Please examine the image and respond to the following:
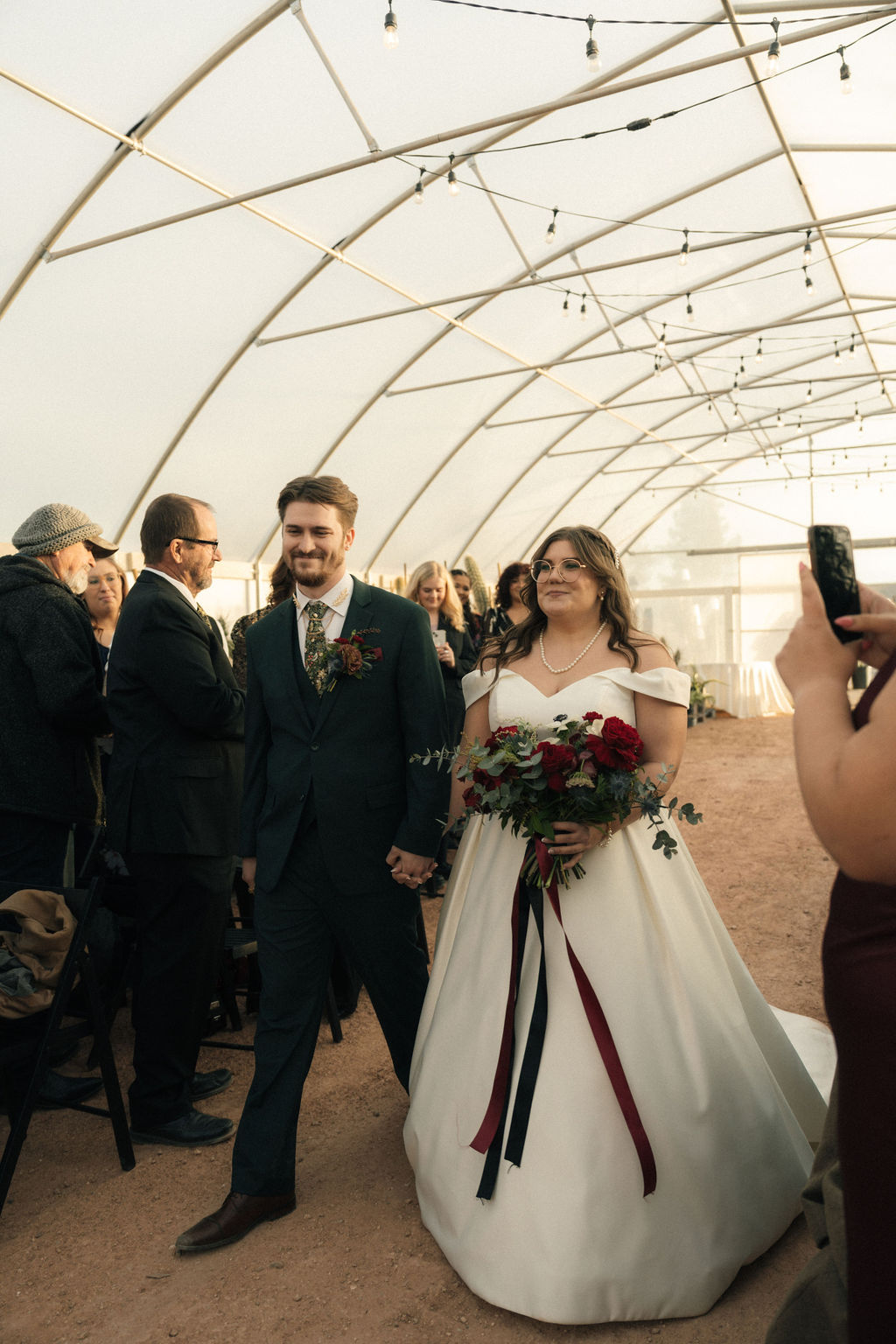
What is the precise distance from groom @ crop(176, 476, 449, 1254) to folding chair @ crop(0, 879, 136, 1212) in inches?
21.1

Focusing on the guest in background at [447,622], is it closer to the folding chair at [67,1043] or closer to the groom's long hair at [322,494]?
the groom's long hair at [322,494]

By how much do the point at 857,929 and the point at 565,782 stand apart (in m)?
1.14

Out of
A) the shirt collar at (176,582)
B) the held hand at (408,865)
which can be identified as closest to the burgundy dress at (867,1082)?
the held hand at (408,865)

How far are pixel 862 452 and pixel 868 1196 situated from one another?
64.1 ft

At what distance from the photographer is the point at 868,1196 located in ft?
4.34

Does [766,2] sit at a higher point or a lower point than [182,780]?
higher

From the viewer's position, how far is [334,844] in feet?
8.91

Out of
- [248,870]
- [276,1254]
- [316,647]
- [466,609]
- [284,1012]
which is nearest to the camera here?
[276,1254]

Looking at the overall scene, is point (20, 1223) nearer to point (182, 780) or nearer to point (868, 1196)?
point (182, 780)

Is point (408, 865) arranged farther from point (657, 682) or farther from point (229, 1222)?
point (229, 1222)

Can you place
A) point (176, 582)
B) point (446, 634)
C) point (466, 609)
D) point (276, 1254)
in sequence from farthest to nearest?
point (466, 609) < point (446, 634) < point (176, 582) < point (276, 1254)

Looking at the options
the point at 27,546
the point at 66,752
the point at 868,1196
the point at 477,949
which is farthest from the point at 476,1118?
the point at 27,546

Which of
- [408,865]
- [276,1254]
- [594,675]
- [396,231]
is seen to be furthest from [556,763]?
[396,231]

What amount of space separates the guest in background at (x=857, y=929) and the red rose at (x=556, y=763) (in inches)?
41.4
